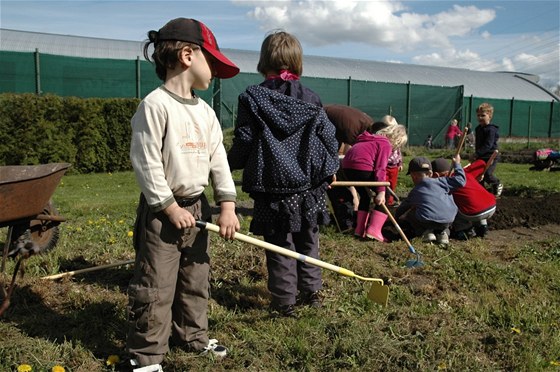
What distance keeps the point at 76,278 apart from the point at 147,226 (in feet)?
5.84

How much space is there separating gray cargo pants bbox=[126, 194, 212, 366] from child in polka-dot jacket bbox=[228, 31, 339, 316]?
26.1 inches

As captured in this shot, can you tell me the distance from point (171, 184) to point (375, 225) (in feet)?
11.0

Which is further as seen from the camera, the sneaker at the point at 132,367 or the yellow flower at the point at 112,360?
the yellow flower at the point at 112,360

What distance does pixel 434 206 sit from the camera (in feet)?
19.3

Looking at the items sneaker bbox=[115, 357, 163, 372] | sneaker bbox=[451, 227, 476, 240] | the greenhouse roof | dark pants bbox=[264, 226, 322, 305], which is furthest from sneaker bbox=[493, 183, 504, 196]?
the greenhouse roof

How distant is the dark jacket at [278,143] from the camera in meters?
3.54

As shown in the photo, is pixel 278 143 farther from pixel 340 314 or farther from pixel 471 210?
pixel 471 210

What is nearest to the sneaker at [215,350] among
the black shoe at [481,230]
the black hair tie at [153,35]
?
the black hair tie at [153,35]

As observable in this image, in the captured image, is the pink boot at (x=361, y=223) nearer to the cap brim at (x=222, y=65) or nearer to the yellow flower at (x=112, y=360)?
the cap brim at (x=222, y=65)

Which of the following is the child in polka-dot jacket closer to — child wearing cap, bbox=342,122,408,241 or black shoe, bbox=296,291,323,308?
black shoe, bbox=296,291,323,308

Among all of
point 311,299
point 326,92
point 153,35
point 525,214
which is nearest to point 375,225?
point 311,299

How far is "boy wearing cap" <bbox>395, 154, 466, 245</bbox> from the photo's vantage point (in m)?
5.84

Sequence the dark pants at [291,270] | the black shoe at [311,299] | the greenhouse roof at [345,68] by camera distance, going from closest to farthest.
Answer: the dark pants at [291,270] < the black shoe at [311,299] < the greenhouse roof at [345,68]

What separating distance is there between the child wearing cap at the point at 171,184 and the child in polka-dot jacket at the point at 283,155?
548 millimetres
